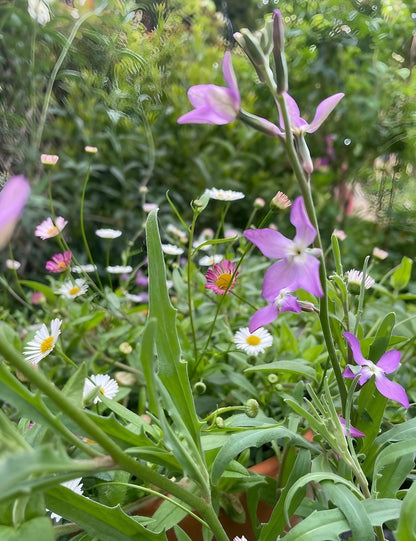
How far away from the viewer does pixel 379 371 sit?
1.13 feet

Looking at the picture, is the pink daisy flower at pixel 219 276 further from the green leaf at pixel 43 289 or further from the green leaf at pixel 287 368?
the green leaf at pixel 43 289

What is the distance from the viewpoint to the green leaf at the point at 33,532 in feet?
0.76

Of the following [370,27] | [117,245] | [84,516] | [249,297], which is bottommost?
[84,516]

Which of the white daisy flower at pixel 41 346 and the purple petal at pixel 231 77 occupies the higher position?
the purple petal at pixel 231 77

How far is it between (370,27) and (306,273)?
2.12 feet

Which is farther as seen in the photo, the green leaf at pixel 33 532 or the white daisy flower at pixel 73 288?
the white daisy flower at pixel 73 288

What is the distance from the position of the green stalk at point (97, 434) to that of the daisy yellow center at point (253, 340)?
22 cm

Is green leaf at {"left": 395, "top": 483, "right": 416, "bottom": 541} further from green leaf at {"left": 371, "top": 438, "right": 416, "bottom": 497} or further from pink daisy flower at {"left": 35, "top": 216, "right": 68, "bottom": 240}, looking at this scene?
pink daisy flower at {"left": 35, "top": 216, "right": 68, "bottom": 240}

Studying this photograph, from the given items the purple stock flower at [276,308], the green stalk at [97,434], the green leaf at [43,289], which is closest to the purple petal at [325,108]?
the purple stock flower at [276,308]

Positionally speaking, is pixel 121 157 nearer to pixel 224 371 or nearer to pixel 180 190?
pixel 180 190

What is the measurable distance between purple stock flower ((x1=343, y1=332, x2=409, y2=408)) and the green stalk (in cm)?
14

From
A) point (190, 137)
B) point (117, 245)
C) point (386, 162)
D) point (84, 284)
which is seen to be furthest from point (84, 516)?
point (190, 137)

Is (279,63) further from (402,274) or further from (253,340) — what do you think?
(402,274)

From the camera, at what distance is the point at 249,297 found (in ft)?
2.43
